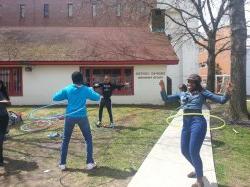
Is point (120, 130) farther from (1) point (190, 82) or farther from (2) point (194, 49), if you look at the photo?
(2) point (194, 49)

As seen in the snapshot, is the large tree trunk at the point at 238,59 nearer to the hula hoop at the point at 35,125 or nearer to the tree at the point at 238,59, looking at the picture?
the tree at the point at 238,59

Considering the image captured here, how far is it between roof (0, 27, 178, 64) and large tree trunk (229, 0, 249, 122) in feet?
26.8

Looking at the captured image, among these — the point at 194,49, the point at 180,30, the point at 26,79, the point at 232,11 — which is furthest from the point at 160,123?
the point at 194,49

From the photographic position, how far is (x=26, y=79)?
2461cm

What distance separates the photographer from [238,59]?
15750 millimetres

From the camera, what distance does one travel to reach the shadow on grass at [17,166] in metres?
8.92

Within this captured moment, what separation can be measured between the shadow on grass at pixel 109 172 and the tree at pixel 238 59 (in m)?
7.66

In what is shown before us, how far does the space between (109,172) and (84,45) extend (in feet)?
59.6

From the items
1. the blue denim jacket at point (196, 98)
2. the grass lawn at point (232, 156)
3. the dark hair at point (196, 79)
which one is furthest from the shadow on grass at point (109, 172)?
the dark hair at point (196, 79)

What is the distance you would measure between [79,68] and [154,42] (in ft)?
16.6

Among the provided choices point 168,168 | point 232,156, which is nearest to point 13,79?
point 232,156

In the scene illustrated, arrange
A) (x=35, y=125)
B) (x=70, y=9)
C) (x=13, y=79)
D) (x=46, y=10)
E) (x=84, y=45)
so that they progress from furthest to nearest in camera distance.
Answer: (x=46, y=10) → (x=70, y=9) → (x=84, y=45) → (x=13, y=79) → (x=35, y=125)

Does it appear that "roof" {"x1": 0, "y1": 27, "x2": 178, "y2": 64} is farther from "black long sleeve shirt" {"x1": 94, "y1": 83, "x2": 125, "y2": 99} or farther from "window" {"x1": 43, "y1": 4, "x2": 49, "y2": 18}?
"window" {"x1": 43, "y1": 4, "x2": 49, "y2": 18}

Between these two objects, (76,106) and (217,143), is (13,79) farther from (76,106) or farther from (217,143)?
(76,106)
